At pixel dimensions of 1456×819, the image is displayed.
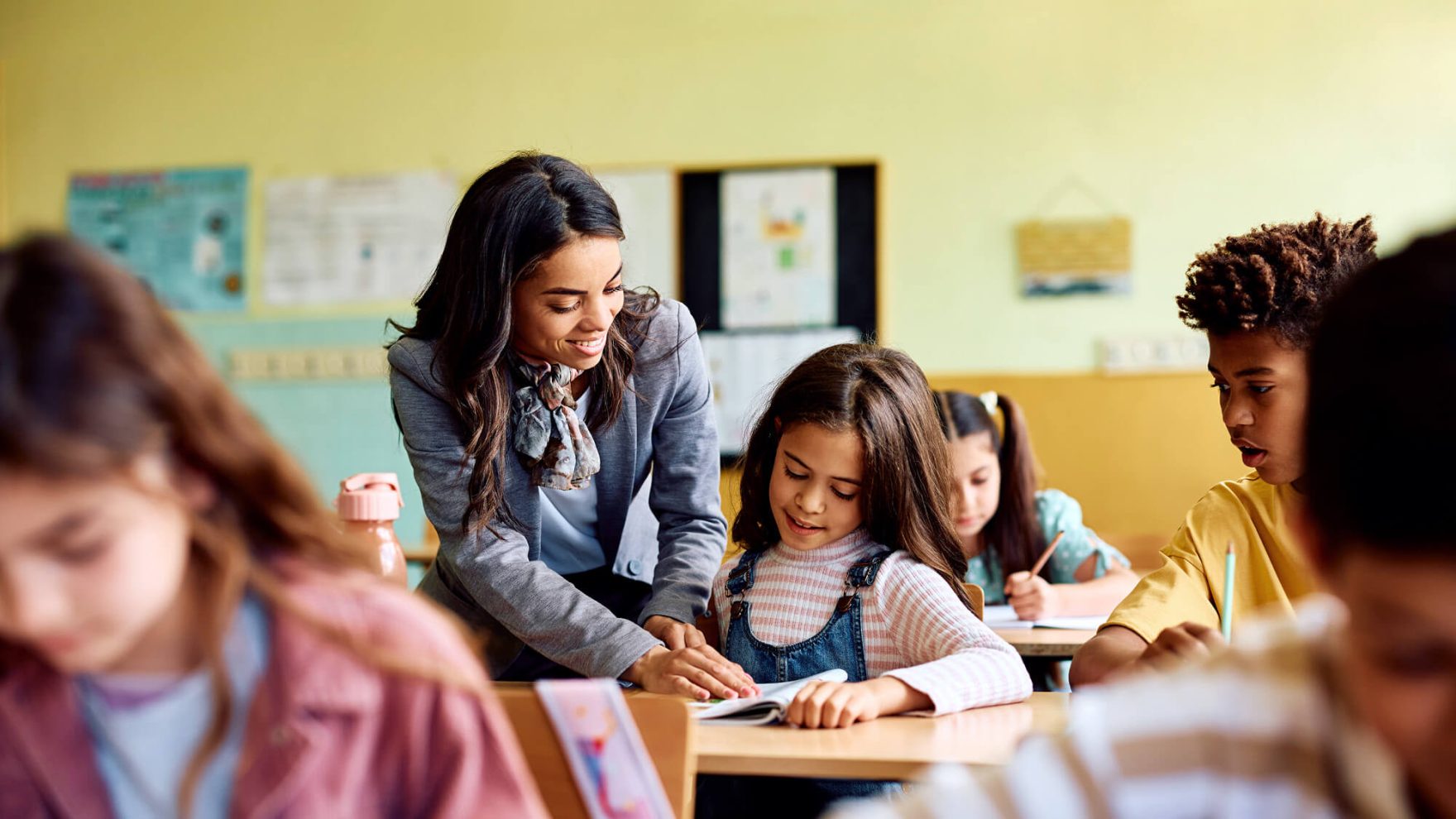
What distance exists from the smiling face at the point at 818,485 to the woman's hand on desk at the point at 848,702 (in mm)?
398

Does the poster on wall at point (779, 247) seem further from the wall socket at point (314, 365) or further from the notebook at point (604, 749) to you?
the notebook at point (604, 749)

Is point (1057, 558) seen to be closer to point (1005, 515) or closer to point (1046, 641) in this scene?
point (1005, 515)

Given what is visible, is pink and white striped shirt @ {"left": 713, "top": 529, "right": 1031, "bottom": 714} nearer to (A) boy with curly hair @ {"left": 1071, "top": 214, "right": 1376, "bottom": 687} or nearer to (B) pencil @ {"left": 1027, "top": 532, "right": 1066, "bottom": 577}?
(A) boy with curly hair @ {"left": 1071, "top": 214, "right": 1376, "bottom": 687}

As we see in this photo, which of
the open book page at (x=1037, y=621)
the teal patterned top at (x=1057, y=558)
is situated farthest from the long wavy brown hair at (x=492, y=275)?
the teal patterned top at (x=1057, y=558)

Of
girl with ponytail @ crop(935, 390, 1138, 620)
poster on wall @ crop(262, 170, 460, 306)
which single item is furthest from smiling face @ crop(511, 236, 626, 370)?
poster on wall @ crop(262, 170, 460, 306)

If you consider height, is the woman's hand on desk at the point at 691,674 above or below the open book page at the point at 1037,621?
above

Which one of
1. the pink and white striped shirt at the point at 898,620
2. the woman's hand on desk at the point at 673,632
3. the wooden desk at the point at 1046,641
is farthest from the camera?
the wooden desk at the point at 1046,641

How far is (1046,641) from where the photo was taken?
6.55 feet

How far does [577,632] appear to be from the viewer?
5.32 feet

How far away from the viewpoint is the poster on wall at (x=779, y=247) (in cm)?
402

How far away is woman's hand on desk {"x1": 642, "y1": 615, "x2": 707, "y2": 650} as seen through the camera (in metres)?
1.64

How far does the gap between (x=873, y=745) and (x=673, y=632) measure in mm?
447

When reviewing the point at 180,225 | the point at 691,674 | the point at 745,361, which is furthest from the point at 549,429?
the point at 180,225

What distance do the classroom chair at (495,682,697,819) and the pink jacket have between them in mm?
214
